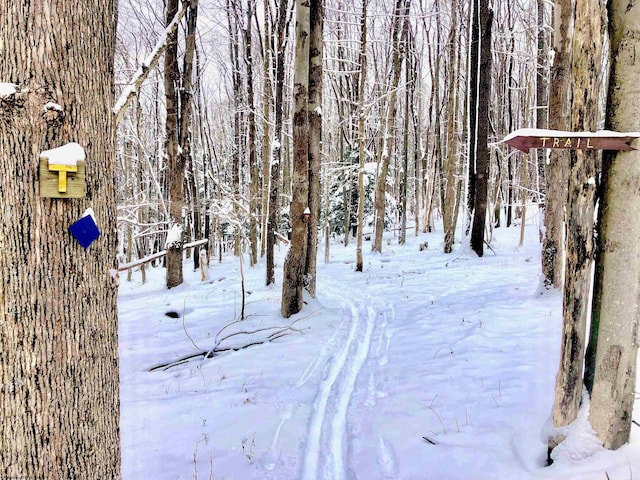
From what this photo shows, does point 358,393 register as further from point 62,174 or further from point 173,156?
point 173,156

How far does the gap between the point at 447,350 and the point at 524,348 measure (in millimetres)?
972

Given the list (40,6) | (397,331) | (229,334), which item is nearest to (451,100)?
(397,331)

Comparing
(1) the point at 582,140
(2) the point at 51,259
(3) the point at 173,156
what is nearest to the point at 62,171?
(2) the point at 51,259

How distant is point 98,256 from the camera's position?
214 cm

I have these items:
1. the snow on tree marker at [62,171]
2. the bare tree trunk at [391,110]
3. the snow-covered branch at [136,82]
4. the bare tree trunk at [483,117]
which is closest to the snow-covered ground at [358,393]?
the snow on tree marker at [62,171]

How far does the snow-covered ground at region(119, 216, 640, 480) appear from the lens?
3.29m

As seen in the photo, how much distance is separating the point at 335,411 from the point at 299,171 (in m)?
4.62

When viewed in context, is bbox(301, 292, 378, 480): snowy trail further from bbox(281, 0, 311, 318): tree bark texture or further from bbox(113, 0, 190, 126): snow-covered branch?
bbox(113, 0, 190, 126): snow-covered branch

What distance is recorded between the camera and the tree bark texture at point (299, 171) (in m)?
7.50

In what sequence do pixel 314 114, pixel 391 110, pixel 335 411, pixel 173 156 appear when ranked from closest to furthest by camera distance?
pixel 335 411 → pixel 314 114 → pixel 173 156 → pixel 391 110

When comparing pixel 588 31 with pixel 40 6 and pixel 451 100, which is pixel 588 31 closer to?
pixel 40 6

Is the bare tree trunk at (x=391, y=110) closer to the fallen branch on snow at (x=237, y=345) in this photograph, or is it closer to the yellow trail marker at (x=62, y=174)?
the fallen branch on snow at (x=237, y=345)

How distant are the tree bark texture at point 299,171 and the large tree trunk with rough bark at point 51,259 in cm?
544

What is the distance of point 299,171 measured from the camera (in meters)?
7.68
